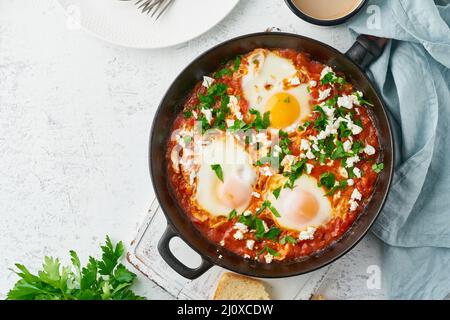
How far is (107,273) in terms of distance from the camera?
324cm

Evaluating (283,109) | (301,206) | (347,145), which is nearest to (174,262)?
(301,206)

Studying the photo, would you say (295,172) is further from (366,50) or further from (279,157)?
(366,50)

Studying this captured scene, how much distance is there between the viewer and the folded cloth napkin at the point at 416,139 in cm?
303

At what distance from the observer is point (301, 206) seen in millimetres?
3041

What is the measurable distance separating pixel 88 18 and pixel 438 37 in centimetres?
183

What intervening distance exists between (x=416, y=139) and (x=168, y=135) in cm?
128

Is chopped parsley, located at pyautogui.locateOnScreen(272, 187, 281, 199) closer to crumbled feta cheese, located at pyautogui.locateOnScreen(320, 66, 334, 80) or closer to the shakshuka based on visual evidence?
the shakshuka

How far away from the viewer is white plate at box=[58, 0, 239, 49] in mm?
3268

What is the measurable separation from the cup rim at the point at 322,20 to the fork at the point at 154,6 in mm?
658

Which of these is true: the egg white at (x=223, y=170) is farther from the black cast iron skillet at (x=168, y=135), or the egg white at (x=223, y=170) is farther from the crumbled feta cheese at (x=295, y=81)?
the crumbled feta cheese at (x=295, y=81)

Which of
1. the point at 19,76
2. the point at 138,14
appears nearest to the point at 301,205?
the point at 138,14

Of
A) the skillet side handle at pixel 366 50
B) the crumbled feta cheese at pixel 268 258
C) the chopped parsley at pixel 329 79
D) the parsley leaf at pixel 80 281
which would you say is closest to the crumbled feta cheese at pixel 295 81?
the chopped parsley at pixel 329 79

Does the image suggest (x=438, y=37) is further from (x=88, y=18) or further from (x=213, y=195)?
(x=88, y=18)

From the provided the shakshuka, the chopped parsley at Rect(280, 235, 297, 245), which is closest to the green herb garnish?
the shakshuka
